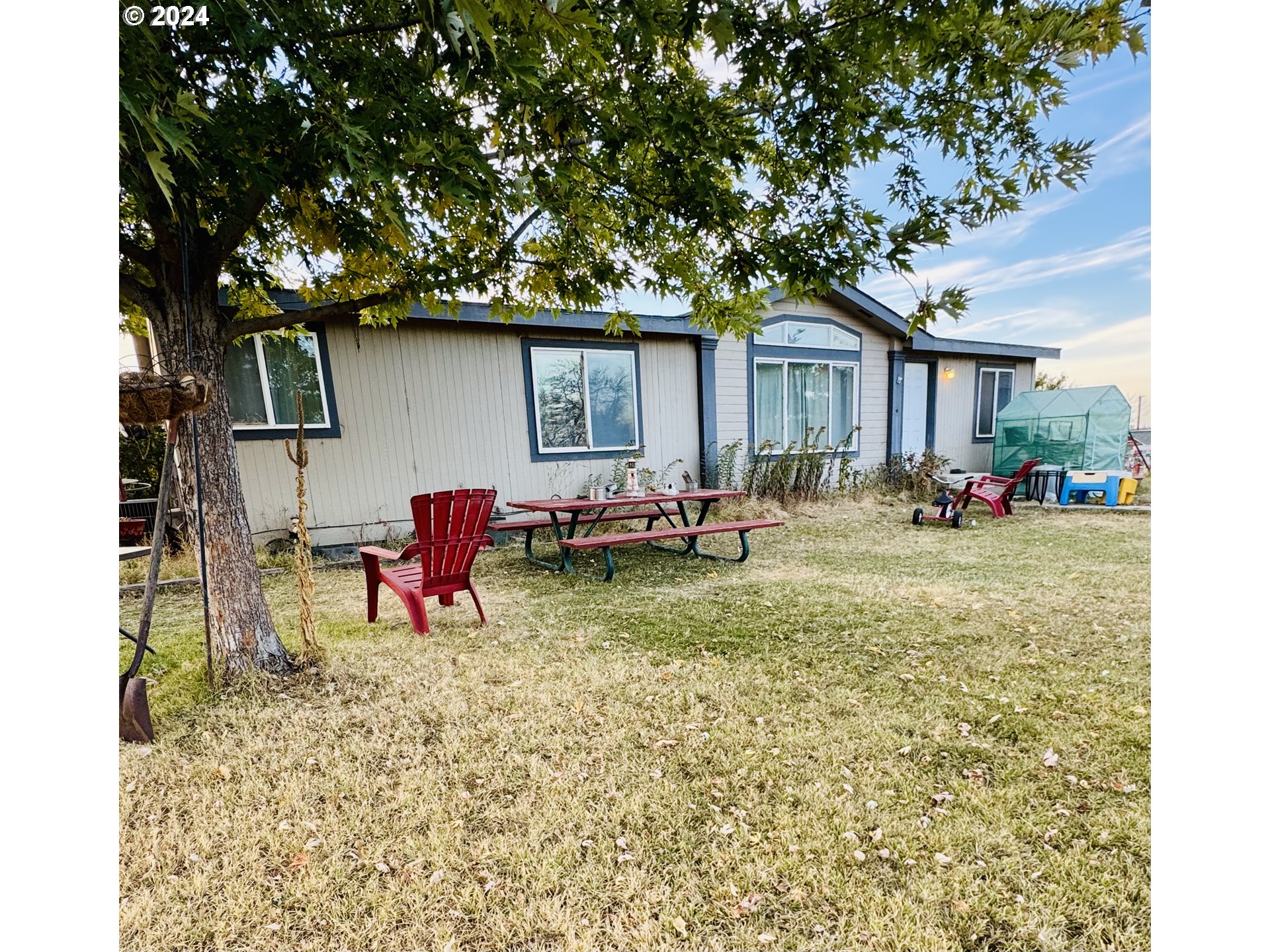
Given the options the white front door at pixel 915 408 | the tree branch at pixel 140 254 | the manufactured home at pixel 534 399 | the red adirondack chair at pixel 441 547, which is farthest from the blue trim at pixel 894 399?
the tree branch at pixel 140 254

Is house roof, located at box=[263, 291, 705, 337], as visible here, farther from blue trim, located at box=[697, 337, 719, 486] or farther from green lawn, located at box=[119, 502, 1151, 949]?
green lawn, located at box=[119, 502, 1151, 949]

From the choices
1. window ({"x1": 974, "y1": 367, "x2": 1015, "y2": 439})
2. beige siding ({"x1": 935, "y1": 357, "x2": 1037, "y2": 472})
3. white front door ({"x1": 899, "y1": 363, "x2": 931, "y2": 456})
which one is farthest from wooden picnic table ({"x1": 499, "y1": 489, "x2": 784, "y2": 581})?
window ({"x1": 974, "y1": 367, "x2": 1015, "y2": 439})

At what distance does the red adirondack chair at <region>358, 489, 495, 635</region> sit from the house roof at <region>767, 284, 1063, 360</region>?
6723 mm

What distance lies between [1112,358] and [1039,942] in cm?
143

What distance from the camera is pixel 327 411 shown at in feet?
19.4

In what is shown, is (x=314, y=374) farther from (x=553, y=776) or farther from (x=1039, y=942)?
(x=1039, y=942)

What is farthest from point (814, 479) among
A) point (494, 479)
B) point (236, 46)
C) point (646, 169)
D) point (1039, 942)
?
point (236, 46)

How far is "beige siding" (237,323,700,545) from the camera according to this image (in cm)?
584

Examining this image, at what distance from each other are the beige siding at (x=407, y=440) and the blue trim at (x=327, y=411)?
5 centimetres

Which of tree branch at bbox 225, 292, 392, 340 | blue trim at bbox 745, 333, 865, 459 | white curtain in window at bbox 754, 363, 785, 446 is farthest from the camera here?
white curtain in window at bbox 754, 363, 785, 446

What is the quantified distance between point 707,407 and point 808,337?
260cm

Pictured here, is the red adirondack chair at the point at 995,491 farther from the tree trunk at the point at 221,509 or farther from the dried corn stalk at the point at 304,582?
the tree trunk at the point at 221,509

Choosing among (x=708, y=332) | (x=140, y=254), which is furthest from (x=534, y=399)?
(x=140, y=254)

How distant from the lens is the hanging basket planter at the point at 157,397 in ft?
5.33
